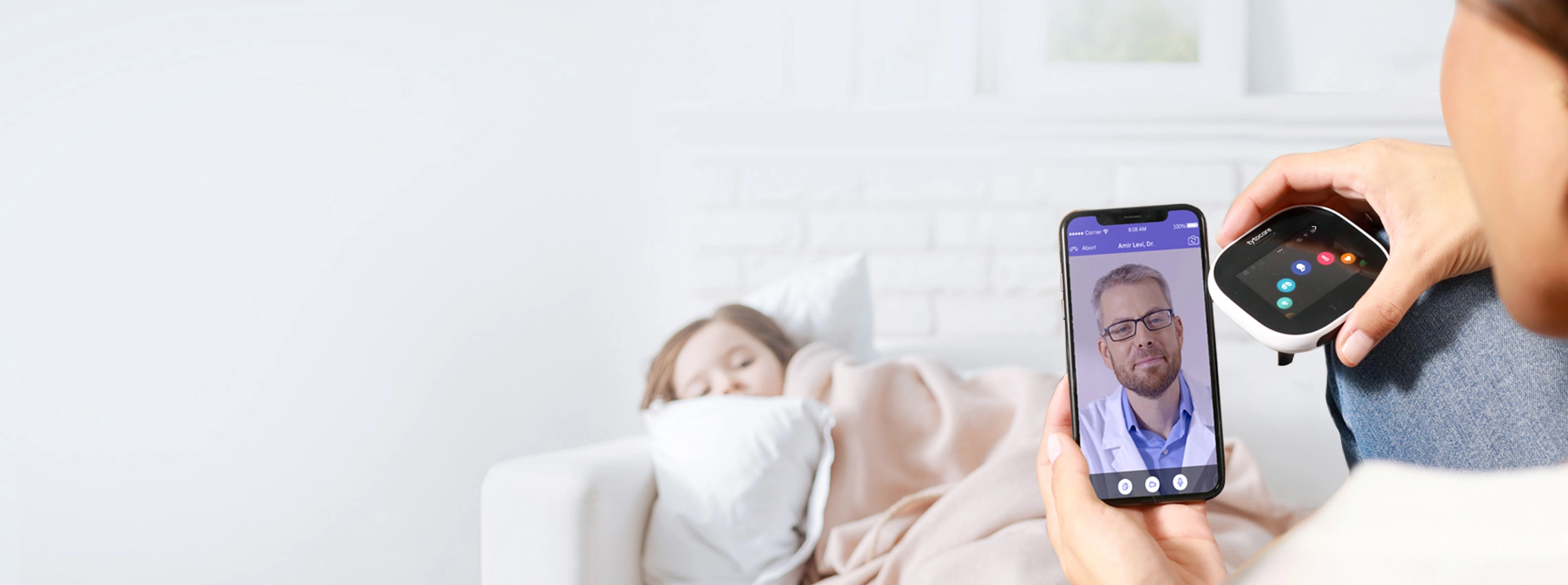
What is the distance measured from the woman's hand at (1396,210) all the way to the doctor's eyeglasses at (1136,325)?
2.4 inches

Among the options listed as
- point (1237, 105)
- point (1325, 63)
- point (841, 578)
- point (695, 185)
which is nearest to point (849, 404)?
point (841, 578)

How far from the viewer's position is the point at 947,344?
132cm

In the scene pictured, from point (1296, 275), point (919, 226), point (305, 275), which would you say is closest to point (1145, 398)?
point (1296, 275)

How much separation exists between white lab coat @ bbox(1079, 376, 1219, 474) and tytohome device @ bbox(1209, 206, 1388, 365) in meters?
0.07

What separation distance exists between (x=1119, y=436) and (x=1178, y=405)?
1.9 inches

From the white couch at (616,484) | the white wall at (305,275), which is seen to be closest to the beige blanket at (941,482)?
the white couch at (616,484)

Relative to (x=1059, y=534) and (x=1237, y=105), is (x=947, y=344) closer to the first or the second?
(x=1237, y=105)

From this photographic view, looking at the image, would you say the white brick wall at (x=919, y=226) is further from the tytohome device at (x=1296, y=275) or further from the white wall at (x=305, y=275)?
the tytohome device at (x=1296, y=275)

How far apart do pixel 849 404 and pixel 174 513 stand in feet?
3.67

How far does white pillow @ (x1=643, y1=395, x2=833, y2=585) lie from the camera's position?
2.81ft

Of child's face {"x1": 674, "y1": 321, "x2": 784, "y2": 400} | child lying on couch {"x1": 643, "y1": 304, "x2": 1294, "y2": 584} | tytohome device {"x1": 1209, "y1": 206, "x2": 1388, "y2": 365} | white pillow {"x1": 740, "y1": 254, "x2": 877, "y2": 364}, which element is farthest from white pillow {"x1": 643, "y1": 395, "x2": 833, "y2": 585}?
tytohome device {"x1": 1209, "y1": 206, "x2": 1388, "y2": 365}

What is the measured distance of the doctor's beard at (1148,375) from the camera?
52cm

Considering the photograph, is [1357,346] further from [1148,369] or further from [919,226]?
[919,226]

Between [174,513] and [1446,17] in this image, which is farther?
[1446,17]
